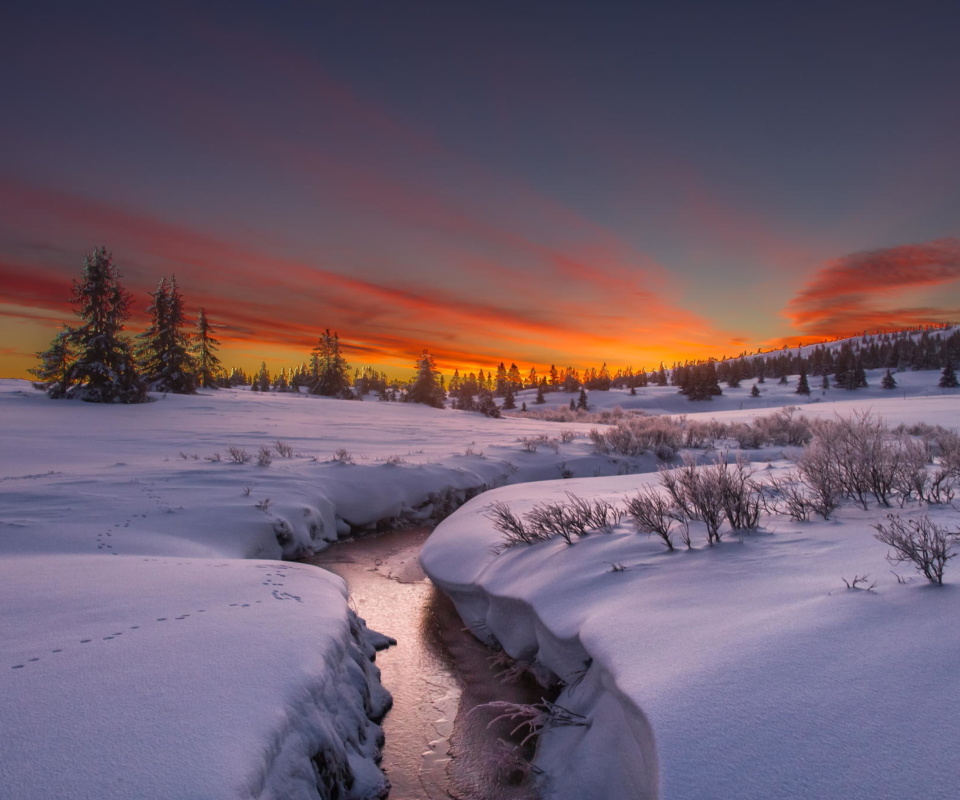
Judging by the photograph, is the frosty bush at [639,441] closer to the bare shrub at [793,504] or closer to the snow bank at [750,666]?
the bare shrub at [793,504]

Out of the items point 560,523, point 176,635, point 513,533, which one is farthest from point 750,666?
point 513,533

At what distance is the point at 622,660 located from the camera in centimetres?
312

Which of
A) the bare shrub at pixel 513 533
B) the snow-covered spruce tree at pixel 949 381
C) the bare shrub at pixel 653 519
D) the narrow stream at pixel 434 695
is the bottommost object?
the narrow stream at pixel 434 695

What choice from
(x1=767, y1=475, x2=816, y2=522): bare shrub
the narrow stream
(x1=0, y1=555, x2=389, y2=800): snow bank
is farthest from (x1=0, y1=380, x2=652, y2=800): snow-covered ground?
(x1=767, y1=475, x2=816, y2=522): bare shrub

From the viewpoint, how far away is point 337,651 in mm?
3867

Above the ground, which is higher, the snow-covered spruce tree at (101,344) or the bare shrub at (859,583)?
the snow-covered spruce tree at (101,344)

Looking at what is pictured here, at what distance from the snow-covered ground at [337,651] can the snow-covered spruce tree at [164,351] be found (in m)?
26.2

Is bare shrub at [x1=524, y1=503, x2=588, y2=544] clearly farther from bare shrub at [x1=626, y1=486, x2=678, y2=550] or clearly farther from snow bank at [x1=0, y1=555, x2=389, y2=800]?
snow bank at [x1=0, y1=555, x2=389, y2=800]

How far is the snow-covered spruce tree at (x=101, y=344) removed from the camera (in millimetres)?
22266

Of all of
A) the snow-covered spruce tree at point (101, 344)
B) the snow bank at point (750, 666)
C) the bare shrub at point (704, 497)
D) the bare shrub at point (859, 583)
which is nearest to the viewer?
the snow bank at point (750, 666)

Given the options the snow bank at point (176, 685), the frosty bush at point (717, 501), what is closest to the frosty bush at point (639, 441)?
the frosty bush at point (717, 501)

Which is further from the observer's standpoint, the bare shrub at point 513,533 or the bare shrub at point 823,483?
the bare shrub at point 513,533

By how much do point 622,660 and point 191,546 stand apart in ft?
18.5

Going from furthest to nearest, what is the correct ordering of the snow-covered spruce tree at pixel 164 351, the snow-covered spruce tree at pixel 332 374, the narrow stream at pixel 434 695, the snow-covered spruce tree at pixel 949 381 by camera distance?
the snow-covered spruce tree at pixel 949 381 → the snow-covered spruce tree at pixel 332 374 → the snow-covered spruce tree at pixel 164 351 → the narrow stream at pixel 434 695
